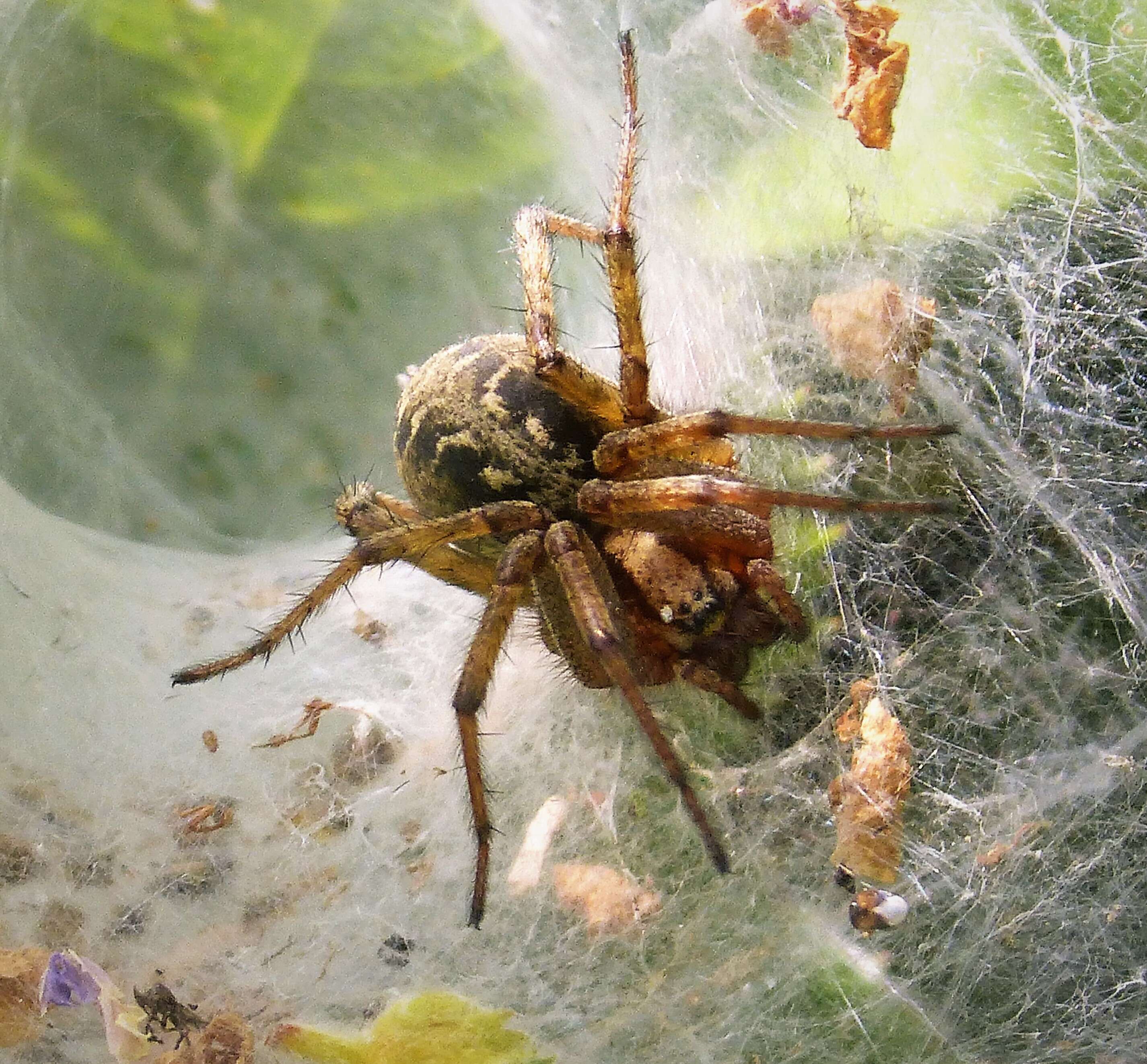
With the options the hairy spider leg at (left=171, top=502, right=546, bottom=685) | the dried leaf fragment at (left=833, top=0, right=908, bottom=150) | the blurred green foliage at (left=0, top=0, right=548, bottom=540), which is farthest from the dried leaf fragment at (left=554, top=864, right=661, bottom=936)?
the blurred green foliage at (left=0, top=0, right=548, bottom=540)

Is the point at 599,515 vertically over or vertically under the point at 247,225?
over

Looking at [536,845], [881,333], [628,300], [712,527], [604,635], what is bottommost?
[536,845]

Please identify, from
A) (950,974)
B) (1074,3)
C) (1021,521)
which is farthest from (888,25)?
(950,974)

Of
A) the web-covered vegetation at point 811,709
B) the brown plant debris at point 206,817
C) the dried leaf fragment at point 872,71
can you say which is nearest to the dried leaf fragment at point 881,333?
the web-covered vegetation at point 811,709

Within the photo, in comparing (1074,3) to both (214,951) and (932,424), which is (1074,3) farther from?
(214,951)

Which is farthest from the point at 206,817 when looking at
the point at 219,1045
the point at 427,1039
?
the point at 427,1039

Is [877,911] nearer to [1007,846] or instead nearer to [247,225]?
[1007,846]

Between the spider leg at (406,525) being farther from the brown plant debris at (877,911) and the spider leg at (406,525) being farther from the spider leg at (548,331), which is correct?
the brown plant debris at (877,911)
